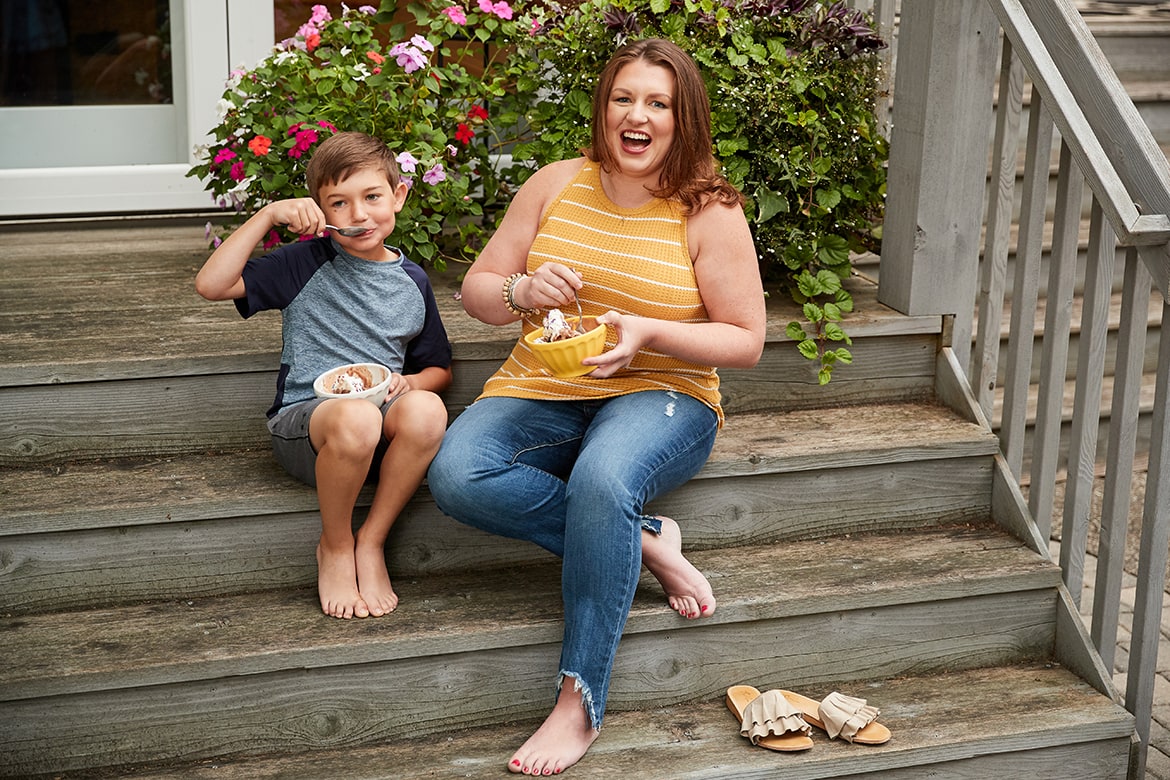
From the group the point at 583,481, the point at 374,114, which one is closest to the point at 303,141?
the point at 374,114

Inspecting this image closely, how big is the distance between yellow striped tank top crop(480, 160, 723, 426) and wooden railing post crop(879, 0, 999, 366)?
0.70 m

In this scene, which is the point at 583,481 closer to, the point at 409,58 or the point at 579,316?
the point at 579,316

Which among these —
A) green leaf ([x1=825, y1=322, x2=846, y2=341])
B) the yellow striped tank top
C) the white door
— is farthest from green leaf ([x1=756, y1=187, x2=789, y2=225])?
the white door

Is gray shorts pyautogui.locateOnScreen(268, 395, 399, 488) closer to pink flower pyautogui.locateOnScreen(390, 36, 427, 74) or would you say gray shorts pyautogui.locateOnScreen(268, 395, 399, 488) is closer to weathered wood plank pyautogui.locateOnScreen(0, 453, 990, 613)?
weathered wood plank pyautogui.locateOnScreen(0, 453, 990, 613)

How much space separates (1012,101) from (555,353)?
A: 48.9 inches

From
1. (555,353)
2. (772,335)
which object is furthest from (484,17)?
(555,353)

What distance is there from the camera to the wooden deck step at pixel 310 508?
7.50 ft

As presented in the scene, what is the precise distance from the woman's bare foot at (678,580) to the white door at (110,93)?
209 centimetres

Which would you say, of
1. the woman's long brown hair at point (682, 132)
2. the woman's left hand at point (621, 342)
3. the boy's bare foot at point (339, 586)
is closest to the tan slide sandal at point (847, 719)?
the woman's left hand at point (621, 342)

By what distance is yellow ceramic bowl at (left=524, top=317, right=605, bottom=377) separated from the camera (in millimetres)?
2062

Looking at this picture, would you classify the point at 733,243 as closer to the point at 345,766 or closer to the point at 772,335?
the point at 772,335

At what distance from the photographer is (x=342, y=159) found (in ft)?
7.46

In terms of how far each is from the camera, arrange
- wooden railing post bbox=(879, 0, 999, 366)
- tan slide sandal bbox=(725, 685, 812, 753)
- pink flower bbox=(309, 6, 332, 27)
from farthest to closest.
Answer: pink flower bbox=(309, 6, 332, 27), wooden railing post bbox=(879, 0, 999, 366), tan slide sandal bbox=(725, 685, 812, 753)

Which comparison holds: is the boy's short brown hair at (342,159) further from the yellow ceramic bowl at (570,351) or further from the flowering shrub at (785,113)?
the flowering shrub at (785,113)
